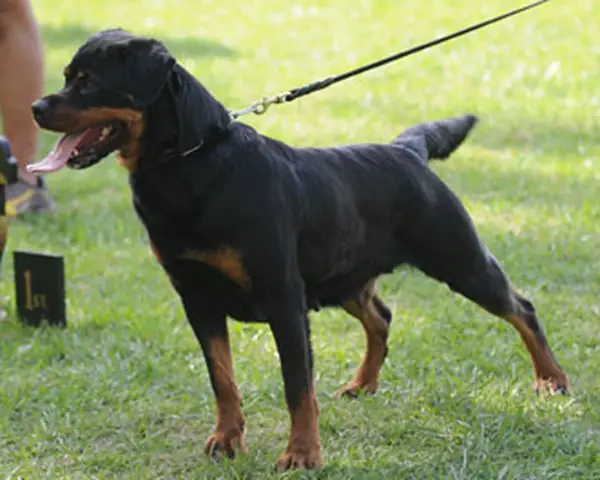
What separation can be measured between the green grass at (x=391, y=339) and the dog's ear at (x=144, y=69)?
126 centimetres

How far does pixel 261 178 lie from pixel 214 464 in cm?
99

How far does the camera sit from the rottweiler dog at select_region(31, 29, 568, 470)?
3.57 meters

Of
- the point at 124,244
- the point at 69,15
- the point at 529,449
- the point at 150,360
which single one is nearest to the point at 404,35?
the point at 69,15

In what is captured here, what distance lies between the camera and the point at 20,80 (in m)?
6.95

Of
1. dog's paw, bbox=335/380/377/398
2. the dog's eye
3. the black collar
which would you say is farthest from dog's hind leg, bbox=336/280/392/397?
the dog's eye

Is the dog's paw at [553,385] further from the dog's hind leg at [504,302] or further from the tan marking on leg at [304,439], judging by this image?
the tan marking on leg at [304,439]

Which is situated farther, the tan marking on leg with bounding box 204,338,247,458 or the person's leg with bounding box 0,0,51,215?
the person's leg with bounding box 0,0,51,215

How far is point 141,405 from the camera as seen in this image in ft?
15.1

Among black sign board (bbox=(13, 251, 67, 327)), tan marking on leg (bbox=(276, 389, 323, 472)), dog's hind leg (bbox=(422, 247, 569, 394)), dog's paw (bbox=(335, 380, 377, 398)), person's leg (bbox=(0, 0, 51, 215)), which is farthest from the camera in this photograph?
person's leg (bbox=(0, 0, 51, 215))

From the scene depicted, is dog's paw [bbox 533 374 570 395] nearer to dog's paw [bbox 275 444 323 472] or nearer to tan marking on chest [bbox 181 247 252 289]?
dog's paw [bbox 275 444 323 472]

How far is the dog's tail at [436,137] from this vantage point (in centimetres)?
450

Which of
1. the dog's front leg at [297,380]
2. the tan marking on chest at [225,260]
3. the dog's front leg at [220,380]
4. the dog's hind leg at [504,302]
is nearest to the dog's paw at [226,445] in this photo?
the dog's front leg at [220,380]

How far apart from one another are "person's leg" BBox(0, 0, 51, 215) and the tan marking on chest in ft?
10.6

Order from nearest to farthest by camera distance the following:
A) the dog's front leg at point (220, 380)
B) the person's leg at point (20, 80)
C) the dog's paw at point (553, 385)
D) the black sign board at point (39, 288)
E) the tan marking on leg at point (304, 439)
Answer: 1. the tan marking on leg at point (304, 439)
2. the dog's front leg at point (220, 380)
3. the dog's paw at point (553, 385)
4. the black sign board at point (39, 288)
5. the person's leg at point (20, 80)
